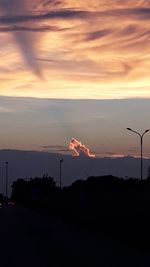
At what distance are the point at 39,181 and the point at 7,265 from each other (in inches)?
7078

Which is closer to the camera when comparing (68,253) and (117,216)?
(68,253)

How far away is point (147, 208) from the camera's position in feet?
118

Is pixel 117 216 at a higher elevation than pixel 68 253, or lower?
higher

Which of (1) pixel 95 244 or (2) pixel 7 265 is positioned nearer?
(2) pixel 7 265

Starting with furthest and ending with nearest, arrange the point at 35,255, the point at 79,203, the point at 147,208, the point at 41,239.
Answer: the point at 79,203 < the point at 147,208 < the point at 41,239 < the point at 35,255

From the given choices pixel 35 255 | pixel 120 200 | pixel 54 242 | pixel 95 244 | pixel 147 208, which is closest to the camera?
pixel 35 255

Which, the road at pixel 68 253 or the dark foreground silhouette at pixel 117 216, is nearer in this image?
the road at pixel 68 253

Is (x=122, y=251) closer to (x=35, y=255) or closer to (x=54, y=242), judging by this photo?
(x=35, y=255)

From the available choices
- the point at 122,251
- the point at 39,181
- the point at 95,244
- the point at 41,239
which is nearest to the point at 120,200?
the point at 41,239

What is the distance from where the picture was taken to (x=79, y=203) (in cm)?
5534

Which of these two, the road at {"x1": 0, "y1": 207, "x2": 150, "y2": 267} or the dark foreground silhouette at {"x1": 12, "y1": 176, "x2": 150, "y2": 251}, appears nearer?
the road at {"x1": 0, "y1": 207, "x2": 150, "y2": 267}

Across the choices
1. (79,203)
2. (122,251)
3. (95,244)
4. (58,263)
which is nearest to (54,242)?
(95,244)

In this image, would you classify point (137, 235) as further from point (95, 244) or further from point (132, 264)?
point (132, 264)

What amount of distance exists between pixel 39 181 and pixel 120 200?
15730 cm
